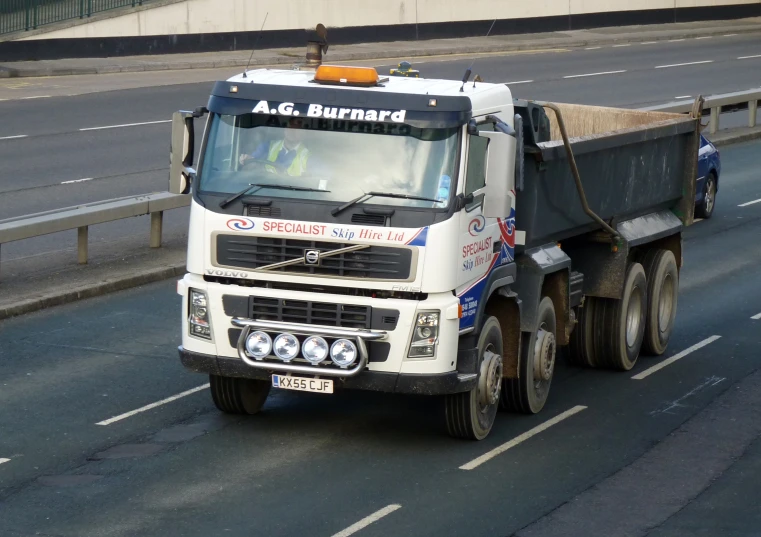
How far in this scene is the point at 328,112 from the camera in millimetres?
9938

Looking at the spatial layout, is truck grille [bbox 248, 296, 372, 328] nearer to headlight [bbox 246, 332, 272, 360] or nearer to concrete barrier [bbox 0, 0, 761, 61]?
headlight [bbox 246, 332, 272, 360]

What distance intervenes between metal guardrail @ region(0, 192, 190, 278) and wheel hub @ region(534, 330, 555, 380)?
20.9ft

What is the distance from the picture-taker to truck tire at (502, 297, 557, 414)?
1123cm

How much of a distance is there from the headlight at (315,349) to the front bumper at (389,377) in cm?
20

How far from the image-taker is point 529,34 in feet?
161

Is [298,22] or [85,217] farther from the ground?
[298,22]

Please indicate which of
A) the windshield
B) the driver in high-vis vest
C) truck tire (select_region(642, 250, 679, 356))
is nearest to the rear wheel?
truck tire (select_region(642, 250, 679, 356))

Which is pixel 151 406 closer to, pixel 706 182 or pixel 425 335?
pixel 425 335

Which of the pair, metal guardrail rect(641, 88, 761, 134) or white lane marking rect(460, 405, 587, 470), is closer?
white lane marking rect(460, 405, 587, 470)

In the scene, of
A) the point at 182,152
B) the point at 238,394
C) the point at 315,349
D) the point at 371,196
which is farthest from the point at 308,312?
the point at 182,152

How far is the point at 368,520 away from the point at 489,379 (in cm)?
200

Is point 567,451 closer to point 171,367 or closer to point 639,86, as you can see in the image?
point 171,367

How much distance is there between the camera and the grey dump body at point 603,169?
11.1m

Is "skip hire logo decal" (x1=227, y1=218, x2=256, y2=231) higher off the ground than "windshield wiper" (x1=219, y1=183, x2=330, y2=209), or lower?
lower
